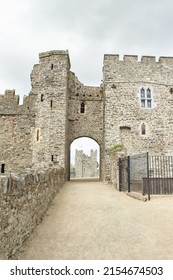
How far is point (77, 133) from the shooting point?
731 inches

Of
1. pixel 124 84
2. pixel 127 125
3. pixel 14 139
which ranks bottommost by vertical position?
pixel 14 139

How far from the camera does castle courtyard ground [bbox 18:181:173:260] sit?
383 cm

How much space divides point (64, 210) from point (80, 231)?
1.93 m

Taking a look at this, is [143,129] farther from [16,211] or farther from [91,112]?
[16,211]

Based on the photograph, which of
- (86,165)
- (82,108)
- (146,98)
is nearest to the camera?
(146,98)

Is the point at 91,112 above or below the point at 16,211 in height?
above

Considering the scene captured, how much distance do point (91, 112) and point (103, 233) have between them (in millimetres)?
14750

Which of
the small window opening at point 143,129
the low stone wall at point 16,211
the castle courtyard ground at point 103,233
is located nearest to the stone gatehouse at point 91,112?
the small window opening at point 143,129

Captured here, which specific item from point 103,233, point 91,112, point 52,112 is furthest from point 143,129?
point 103,233

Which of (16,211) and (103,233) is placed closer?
(16,211)

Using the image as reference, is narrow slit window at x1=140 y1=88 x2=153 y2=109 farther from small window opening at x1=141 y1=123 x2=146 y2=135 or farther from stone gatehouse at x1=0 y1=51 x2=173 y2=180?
small window opening at x1=141 y1=123 x2=146 y2=135

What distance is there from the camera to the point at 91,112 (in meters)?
18.9
